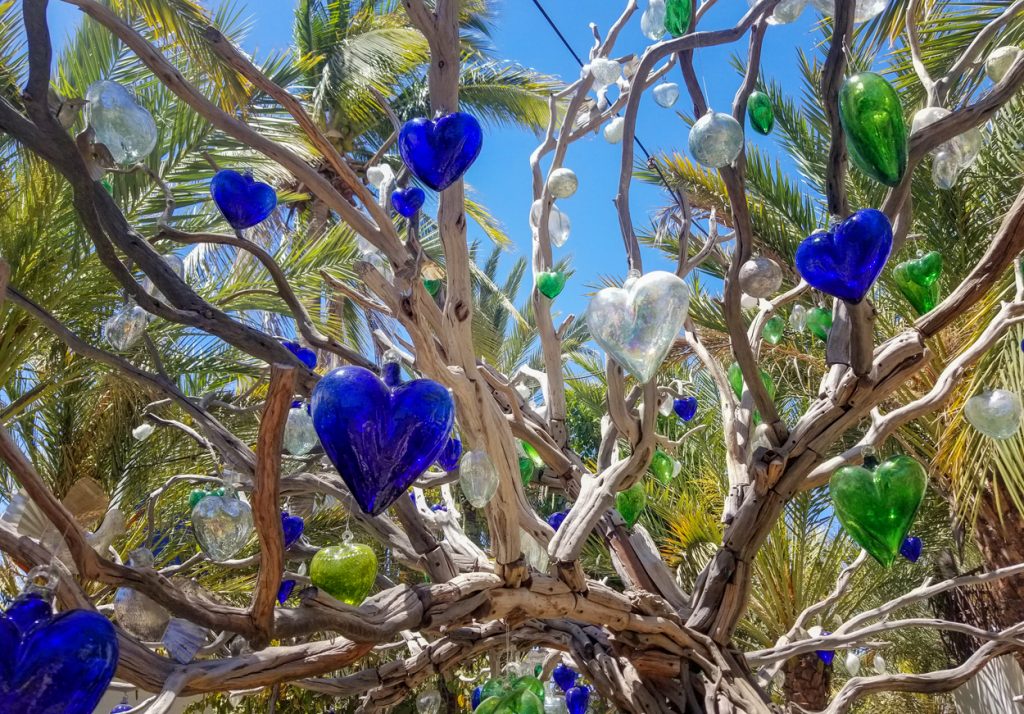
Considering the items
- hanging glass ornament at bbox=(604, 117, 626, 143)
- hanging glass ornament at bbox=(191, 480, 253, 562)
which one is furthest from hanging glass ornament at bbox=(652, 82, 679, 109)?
hanging glass ornament at bbox=(191, 480, 253, 562)

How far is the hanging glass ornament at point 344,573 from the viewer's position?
1.49 meters

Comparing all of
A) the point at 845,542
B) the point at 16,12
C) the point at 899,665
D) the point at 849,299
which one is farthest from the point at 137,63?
the point at 899,665

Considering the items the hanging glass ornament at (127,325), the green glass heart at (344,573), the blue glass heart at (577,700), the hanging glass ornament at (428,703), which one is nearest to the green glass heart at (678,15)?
the green glass heart at (344,573)

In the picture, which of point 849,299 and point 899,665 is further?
point 899,665

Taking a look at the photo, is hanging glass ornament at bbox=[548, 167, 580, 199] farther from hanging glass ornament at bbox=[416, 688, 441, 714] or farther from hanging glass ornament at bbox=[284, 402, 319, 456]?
hanging glass ornament at bbox=[416, 688, 441, 714]

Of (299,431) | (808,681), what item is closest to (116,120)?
(299,431)

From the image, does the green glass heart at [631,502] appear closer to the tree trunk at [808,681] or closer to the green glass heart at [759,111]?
the green glass heart at [759,111]

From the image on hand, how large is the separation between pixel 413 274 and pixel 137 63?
13.0ft

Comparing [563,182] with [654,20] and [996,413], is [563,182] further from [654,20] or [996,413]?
[996,413]

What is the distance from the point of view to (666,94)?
2447 millimetres

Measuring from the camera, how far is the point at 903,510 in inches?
62.1

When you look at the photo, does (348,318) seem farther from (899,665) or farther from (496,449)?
(899,665)

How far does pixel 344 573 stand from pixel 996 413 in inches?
62.5

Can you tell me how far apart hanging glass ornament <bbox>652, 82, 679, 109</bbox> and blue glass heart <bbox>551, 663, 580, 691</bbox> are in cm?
185
